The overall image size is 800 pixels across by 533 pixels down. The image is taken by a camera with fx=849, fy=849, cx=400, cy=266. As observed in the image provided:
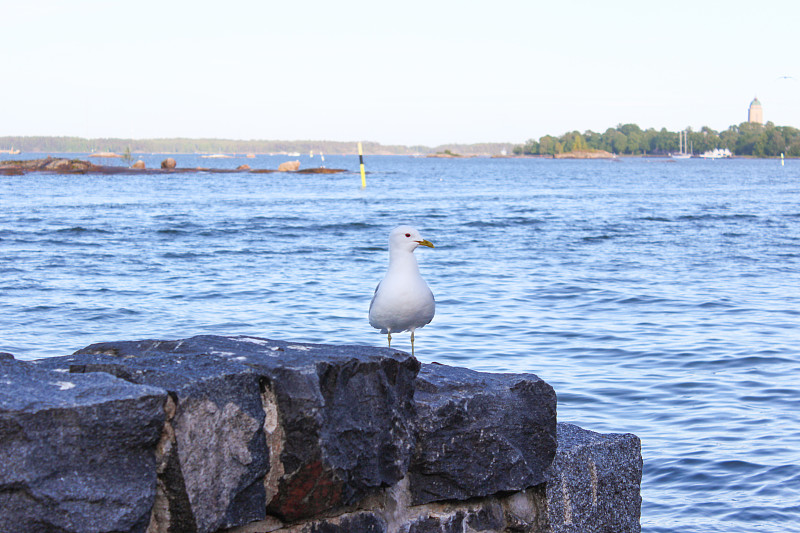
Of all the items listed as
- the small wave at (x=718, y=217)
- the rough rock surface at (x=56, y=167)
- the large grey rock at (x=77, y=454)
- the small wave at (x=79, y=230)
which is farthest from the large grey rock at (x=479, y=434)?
the rough rock surface at (x=56, y=167)

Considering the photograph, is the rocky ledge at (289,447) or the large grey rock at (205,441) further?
the large grey rock at (205,441)

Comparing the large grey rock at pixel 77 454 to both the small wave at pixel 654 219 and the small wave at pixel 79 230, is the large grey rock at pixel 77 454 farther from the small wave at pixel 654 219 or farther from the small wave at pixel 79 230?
the small wave at pixel 654 219

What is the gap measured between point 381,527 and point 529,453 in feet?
2.65

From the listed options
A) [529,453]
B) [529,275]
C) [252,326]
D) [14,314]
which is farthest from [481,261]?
[529,453]

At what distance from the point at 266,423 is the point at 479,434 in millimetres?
1052

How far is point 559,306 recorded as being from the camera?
1305 centimetres

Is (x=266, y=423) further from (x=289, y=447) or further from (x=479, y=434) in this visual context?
(x=479, y=434)

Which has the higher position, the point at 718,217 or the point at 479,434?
the point at 479,434

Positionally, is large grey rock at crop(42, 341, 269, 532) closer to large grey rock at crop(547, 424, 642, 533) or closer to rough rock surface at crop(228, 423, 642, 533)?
rough rock surface at crop(228, 423, 642, 533)

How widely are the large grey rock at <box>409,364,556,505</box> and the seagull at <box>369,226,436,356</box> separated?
0.64 metres

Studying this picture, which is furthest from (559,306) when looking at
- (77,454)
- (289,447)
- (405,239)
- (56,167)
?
(56,167)

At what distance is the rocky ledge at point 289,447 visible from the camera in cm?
245

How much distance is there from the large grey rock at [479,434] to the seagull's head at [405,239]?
89cm

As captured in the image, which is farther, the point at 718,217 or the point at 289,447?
the point at 718,217
